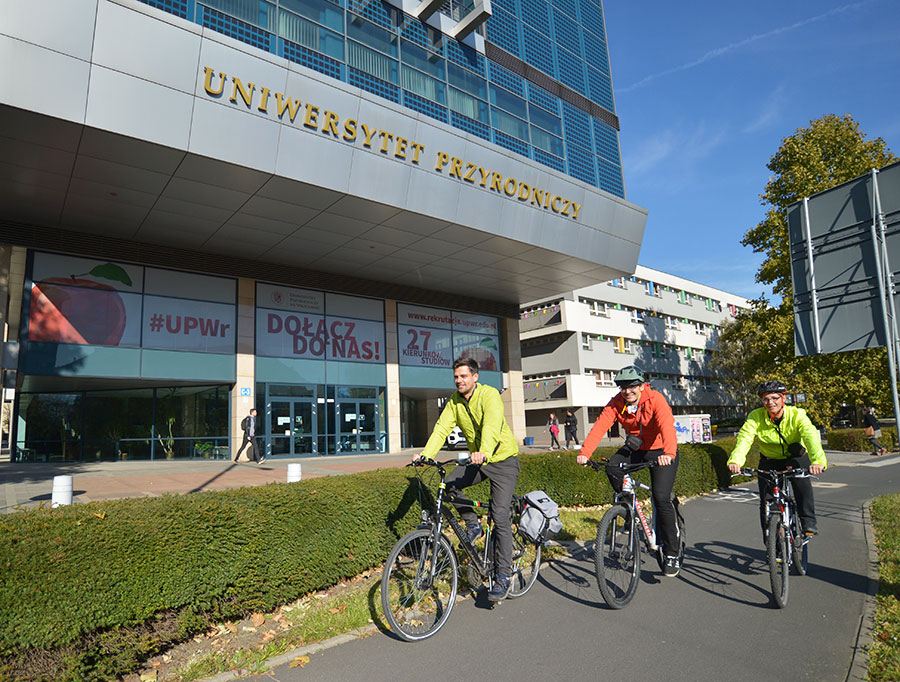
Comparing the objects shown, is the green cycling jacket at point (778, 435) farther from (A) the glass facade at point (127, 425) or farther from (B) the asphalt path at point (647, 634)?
(A) the glass facade at point (127, 425)

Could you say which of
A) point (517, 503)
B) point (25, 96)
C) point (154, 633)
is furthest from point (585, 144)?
point (154, 633)

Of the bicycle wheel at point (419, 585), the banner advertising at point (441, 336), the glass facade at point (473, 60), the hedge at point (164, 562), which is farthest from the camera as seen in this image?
the banner advertising at point (441, 336)

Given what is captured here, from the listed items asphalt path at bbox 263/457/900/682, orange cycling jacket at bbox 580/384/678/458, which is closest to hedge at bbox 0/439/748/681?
asphalt path at bbox 263/457/900/682

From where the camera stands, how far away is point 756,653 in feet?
12.0

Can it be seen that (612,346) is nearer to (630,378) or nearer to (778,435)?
(778,435)

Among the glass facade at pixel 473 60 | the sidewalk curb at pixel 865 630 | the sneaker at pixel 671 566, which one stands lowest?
the sidewalk curb at pixel 865 630

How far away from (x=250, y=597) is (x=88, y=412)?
20242 millimetres

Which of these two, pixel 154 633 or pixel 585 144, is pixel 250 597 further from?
pixel 585 144

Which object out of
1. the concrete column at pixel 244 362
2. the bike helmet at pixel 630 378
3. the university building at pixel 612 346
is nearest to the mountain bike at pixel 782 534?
the bike helmet at pixel 630 378

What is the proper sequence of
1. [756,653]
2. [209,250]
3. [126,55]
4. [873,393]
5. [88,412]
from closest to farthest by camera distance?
1. [756,653]
2. [126,55]
3. [209,250]
4. [88,412]
5. [873,393]

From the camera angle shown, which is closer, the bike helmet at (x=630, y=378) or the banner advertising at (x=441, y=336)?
the bike helmet at (x=630, y=378)

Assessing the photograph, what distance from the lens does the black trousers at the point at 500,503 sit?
4441 mm

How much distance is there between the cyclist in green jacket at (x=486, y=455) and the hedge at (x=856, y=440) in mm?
26176

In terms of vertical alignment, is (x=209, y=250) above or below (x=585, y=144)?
below
